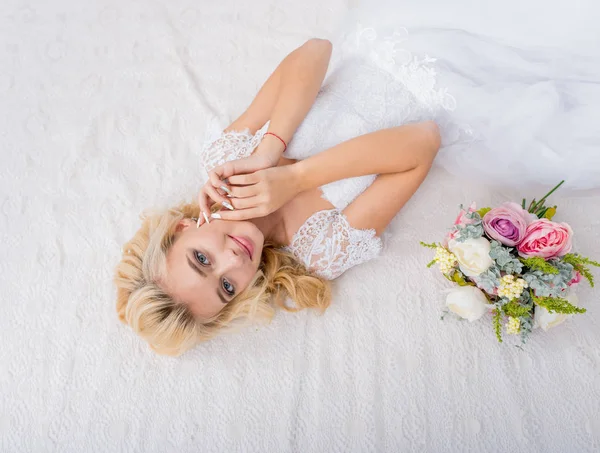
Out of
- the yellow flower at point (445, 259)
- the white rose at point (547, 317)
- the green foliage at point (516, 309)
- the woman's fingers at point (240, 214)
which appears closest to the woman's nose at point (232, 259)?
the woman's fingers at point (240, 214)

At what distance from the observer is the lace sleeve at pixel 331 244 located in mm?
1854

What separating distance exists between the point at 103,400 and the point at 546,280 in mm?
1521

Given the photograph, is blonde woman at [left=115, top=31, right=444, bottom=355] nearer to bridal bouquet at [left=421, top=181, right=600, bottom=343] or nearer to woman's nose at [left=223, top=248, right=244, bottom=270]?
woman's nose at [left=223, top=248, right=244, bottom=270]

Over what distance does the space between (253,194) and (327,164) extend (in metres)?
0.29

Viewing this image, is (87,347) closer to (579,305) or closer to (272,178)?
(272,178)

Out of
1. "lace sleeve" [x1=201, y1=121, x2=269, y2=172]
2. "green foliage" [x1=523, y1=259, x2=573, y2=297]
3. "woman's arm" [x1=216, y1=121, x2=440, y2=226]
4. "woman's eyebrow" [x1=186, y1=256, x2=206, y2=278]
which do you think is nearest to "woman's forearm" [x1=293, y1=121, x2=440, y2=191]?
"woman's arm" [x1=216, y1=121, x2=440, y2=226]

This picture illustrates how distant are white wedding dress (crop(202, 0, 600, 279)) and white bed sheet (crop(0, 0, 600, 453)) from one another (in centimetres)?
19

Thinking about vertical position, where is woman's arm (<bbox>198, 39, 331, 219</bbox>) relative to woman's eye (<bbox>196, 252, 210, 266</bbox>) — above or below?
above

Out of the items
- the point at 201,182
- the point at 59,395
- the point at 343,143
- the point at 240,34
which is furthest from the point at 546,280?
the point at 240,34

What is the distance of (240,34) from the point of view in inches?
100

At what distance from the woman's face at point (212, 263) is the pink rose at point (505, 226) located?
0.74 metres

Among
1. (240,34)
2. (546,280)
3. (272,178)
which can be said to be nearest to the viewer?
(546,280)

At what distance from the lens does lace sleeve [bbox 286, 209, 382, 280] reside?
1.85 metres

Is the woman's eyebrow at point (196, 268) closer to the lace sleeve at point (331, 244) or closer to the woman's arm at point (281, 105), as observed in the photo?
the woman's arm at point (281, 105)
